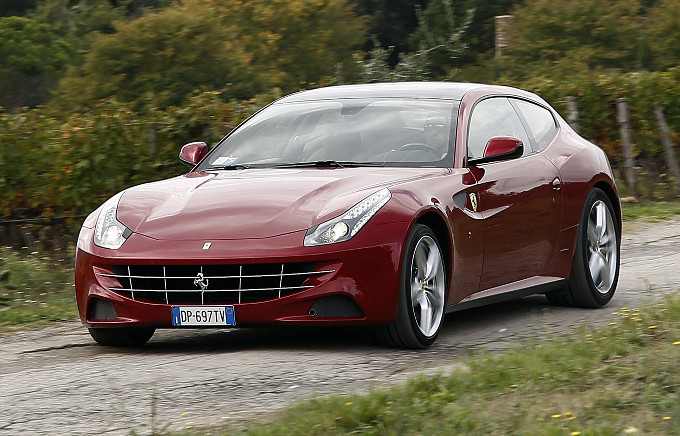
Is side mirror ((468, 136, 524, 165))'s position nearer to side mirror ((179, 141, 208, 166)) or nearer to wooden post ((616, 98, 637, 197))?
side mirror ((179, 141, 208, 166))

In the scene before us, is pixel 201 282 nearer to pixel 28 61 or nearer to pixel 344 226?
pixel 344 226

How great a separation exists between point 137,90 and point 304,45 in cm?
1767

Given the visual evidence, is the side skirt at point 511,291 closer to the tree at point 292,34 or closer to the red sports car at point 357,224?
the red sports car at point 357,224

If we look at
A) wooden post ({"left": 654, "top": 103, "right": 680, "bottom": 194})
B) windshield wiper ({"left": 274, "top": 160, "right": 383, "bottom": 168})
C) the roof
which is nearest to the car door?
the roof

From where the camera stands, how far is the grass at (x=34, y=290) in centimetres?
930

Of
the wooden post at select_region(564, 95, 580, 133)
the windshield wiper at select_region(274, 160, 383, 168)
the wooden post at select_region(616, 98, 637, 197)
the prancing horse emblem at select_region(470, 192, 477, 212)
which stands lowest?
the wooden post at select_region(616, 98, 637, 197)

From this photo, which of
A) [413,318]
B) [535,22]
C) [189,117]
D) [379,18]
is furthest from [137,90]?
[413,318]

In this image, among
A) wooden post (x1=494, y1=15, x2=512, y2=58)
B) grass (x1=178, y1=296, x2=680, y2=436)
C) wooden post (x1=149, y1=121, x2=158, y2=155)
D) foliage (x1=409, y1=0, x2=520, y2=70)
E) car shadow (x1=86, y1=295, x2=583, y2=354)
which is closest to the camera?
grass (x1=178, y1=296, x2=680, y2=436)

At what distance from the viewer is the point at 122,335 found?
25.3 feet

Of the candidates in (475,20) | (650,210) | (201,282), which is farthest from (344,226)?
(475,20)

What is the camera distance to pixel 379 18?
69.7 metres

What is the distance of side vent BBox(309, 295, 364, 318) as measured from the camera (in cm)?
704

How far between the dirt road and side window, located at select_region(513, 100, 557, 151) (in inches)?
47.2

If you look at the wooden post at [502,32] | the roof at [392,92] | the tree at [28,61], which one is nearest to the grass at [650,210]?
the roof at [392,92]
